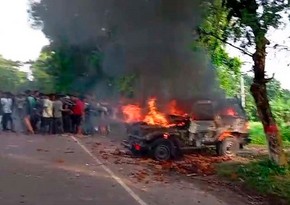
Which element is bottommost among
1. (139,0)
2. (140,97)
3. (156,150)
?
(156,150)

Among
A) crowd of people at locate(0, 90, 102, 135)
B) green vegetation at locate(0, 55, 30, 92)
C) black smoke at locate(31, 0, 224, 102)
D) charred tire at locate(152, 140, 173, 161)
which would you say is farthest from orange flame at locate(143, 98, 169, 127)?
green vegetation at locate(0, 55, 30, 92)

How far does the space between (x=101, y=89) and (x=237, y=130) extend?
12816 millimetres

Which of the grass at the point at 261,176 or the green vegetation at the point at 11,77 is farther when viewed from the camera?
the green vegetation at the point at 11,77

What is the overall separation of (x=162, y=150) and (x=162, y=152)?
0.05 meters

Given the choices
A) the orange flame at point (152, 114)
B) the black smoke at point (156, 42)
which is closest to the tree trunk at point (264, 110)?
the orange flame at point (152, 114)

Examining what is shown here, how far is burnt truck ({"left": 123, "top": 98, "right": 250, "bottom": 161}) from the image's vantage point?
13.0 metres

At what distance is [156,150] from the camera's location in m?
12.9

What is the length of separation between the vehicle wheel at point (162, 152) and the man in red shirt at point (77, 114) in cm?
690

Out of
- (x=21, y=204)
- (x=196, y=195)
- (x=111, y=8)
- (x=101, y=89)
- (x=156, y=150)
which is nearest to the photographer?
(x=21, y=204)

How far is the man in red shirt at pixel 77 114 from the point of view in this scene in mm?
19281

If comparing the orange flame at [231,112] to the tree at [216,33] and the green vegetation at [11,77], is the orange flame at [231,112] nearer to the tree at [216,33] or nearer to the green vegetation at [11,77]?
the tree at [216,33]

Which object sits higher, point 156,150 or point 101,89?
point 101,89

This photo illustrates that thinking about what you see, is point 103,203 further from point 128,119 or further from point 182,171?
point 128,119

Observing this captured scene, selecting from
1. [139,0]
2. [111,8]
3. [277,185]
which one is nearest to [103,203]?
[277,185]
